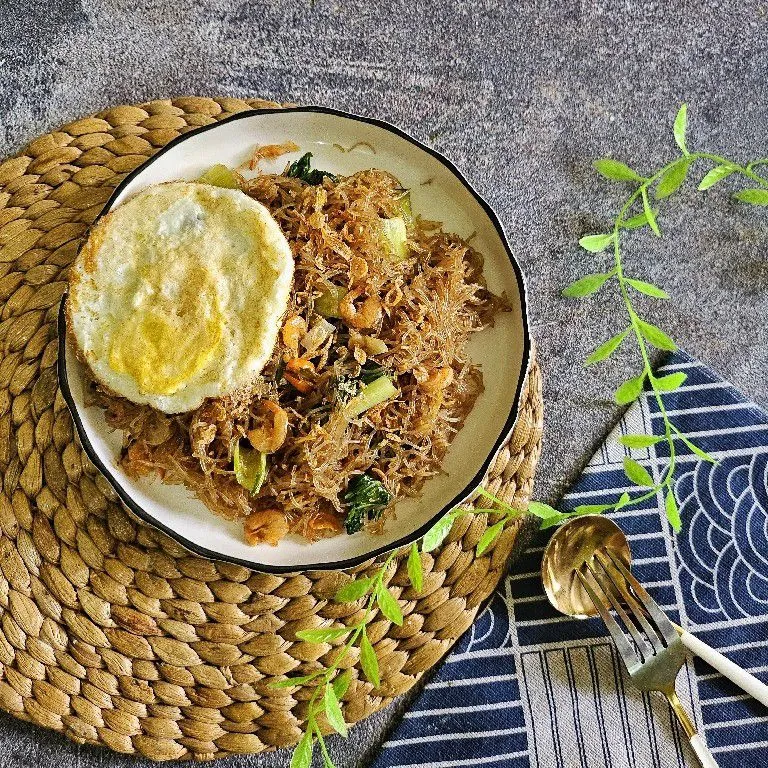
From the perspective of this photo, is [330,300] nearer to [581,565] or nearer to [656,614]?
[581,565]

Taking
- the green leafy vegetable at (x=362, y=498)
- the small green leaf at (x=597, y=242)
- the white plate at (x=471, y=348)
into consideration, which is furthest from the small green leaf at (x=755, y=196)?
the green leafy vegetable at (x=362, y=498)

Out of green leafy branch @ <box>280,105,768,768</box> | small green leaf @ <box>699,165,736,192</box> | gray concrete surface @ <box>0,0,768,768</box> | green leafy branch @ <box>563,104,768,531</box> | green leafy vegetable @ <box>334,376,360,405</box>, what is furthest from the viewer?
gray concrete surface @ <box>0,0,768,768</box>

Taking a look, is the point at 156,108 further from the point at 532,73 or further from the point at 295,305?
the point at 532,73

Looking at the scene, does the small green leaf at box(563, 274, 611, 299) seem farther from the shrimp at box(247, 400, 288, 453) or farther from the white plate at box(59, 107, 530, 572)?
the shrimp at box(247, 400, 288, 453)

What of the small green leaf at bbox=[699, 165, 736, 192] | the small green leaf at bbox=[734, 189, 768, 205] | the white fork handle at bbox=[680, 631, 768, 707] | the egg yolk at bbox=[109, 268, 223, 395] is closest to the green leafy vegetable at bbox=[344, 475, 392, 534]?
the egg yolk at bbox=[109, 268, 223, 395]

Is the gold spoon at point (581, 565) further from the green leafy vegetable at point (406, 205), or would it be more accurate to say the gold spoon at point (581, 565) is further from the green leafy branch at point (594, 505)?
the green leafy vegetable at point (406, 205)

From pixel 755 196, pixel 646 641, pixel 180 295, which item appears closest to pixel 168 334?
pixel 180 295
